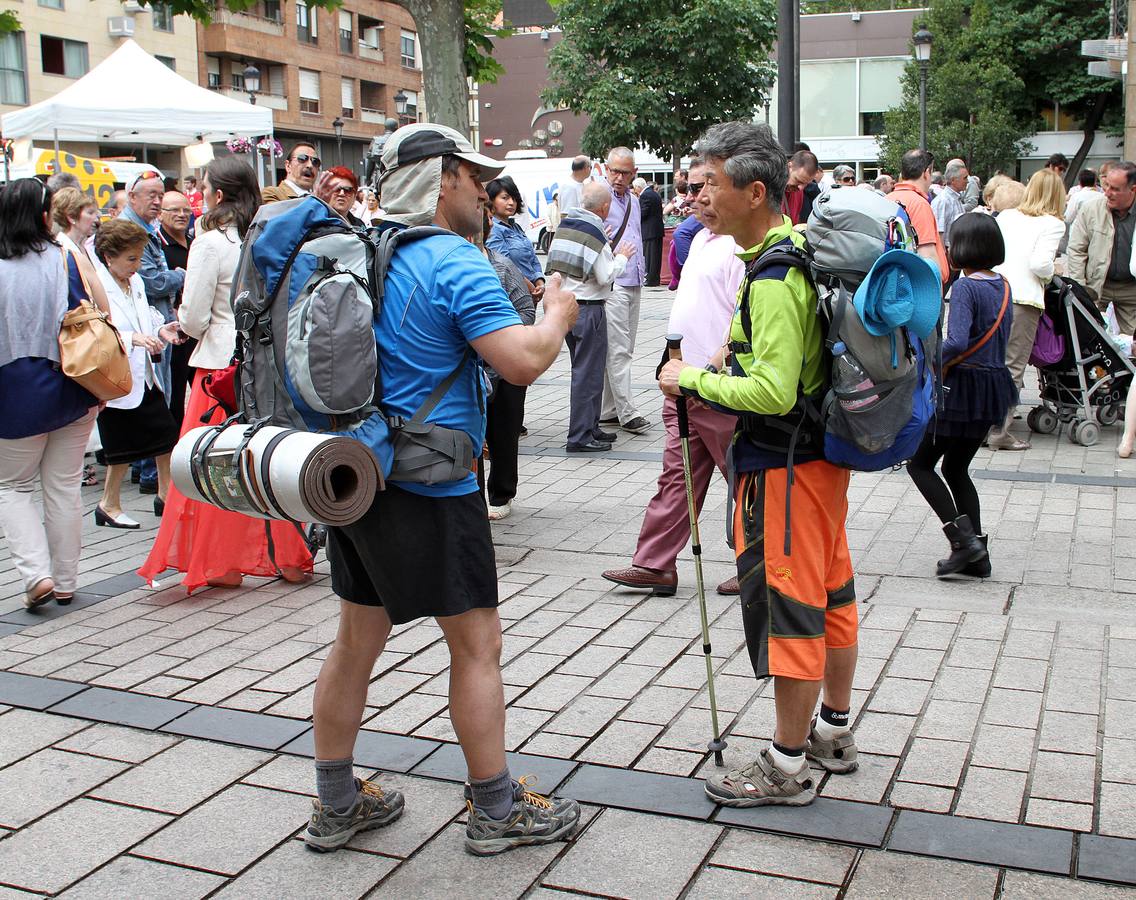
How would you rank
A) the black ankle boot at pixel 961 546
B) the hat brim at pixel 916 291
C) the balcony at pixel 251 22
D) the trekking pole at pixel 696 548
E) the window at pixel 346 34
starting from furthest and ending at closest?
1. the window at pixel 346 34
2. the balcony at pixel 251 22
3. the black ankle boot at pixel 961 546
4. the trekking pole at pixel 696 548
5. the hat brim at pixel 916 291

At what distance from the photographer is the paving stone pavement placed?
3.22 m

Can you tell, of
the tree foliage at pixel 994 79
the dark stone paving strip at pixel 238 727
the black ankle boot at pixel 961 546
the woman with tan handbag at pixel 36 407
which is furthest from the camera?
the tree foliage at pixel 994 79

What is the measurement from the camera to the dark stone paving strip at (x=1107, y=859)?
310cm

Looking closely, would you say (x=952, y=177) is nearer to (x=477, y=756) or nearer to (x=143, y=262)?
(x=143, y=262)

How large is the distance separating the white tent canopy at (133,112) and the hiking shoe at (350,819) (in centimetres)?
1465

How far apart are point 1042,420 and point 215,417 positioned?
6.13m

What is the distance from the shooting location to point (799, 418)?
337 cm

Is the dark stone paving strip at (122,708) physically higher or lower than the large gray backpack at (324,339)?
lower

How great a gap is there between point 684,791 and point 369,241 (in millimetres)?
1830

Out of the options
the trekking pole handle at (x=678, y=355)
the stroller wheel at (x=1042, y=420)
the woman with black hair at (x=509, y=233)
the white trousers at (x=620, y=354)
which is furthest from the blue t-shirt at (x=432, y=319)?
the stroller wheel at (x=1042, y=420)

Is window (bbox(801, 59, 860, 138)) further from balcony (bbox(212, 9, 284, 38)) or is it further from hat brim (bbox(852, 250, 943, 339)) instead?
hat brim (bbox(852, 250, 943, 339))

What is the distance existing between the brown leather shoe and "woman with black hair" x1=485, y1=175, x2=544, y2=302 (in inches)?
106

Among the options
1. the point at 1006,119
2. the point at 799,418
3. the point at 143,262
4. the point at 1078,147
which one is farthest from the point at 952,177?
the point at 1078,147

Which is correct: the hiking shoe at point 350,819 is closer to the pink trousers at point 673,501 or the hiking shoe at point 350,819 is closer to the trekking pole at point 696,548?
the trekking pole at point 696,548
